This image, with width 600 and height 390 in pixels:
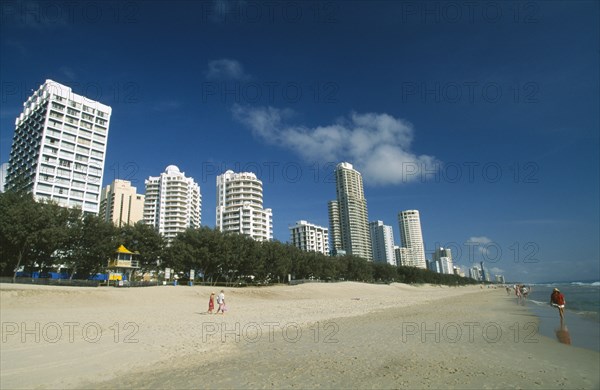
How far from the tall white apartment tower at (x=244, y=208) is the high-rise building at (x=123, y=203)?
36.0 meters

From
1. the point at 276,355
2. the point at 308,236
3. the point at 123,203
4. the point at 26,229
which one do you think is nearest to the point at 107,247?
the point at 26,229

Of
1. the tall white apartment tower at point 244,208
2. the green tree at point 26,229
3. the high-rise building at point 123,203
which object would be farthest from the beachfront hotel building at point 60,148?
the green tree at point 26,229

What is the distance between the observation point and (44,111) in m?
101

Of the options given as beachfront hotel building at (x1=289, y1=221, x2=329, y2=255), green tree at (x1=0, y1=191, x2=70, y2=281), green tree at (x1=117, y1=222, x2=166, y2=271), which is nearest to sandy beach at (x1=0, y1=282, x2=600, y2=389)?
green tree at (x1=0, y1=191, x2=70, y2=281)

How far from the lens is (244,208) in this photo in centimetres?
13662

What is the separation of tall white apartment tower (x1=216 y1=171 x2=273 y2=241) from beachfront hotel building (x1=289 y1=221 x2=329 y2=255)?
135ft

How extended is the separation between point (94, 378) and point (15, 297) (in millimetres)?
23279

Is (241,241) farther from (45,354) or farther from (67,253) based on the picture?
(45,354)

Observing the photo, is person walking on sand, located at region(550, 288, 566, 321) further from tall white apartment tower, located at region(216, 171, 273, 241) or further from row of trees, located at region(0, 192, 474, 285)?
tall white apartment tower, located at region(216, 171, 273, 241)

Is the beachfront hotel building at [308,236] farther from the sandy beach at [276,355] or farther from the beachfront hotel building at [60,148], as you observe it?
the sandy beach at [276,355]

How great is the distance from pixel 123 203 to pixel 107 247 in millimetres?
113887

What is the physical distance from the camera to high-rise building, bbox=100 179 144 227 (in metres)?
150

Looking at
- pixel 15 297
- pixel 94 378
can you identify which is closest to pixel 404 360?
pixel 94 378

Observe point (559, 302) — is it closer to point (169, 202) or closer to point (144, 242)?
point (144, 242)
